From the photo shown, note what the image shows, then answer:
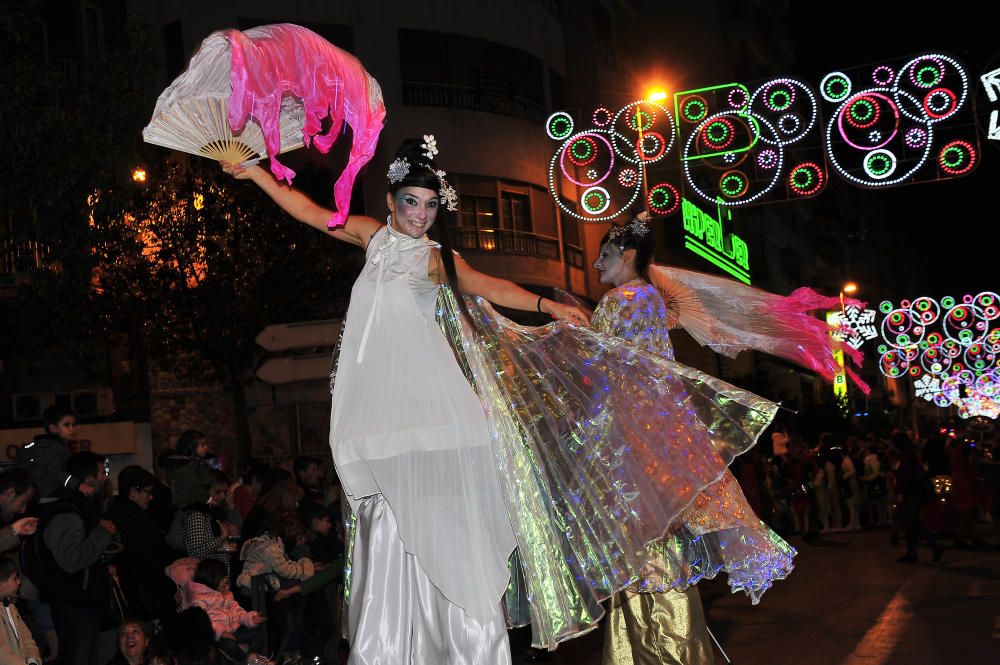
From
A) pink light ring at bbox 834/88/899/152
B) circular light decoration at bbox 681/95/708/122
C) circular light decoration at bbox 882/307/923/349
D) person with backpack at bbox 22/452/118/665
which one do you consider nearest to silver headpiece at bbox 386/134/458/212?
person with backpack at bbox 22/452/118/665

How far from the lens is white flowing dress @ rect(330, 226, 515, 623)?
4.27 m

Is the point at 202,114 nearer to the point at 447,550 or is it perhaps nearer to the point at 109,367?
the point at 447,550

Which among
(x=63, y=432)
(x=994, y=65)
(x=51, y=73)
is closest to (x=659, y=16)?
(x=994, y=65)

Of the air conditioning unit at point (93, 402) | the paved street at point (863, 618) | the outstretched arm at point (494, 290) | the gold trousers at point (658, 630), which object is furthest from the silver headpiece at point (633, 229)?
the air conditioning unit at point (93, 402)

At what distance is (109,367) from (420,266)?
2034 centimetres

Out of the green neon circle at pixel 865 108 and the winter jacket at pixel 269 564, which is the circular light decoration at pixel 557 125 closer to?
the green neon circle at pixel 865 108

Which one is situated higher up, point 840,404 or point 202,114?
point 202,114

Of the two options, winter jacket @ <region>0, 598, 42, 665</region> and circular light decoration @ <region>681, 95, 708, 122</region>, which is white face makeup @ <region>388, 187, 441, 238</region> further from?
circular light decoration @ <region>681, 95, 708, 122</region>

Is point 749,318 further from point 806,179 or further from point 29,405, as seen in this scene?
point 29,405

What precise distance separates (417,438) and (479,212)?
20109mm

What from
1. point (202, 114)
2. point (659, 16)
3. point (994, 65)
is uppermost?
point (659, 16)

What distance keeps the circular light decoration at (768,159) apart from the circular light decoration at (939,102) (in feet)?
5.82

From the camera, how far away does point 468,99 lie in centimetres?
2416

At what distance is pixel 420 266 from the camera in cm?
454
